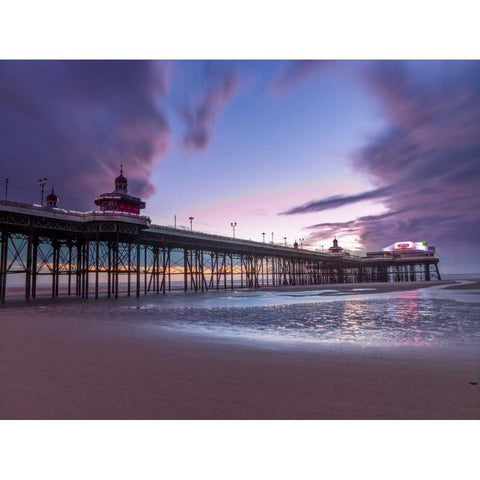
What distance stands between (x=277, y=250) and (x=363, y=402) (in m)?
77.1

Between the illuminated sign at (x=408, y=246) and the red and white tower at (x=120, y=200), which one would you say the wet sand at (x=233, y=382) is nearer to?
the red and white tower at (x=120, y=200)

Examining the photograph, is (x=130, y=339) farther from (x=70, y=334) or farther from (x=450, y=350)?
(x=450, y=350)

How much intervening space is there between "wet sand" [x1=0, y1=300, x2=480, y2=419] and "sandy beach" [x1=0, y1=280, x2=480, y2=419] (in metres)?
0.02

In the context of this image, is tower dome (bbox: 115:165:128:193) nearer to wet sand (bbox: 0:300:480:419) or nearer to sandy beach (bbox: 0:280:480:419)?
wet sand (bbox: 0:300:480:419)

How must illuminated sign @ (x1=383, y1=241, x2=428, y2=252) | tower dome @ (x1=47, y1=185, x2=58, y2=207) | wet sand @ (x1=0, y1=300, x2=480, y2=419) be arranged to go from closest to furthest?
wet sand @ (x1=0, y1=300, x2=480, y2=419) < tower dome @ (x1=47, y1=185, x2=58, y2=207) < illuminated sign @ (x1=383, y1=241, x2=428, y2=252)

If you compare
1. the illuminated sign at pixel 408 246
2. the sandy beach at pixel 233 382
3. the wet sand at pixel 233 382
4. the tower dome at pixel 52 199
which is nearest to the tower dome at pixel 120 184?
the tower dome at pixel 52 199

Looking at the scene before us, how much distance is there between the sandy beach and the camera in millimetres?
4660

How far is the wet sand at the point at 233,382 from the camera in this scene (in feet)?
15.3

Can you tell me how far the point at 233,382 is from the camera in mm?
5875

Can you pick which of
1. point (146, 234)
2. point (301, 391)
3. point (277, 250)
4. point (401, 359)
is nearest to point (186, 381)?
point (301, 391)

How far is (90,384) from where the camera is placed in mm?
5824

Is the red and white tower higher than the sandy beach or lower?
higher

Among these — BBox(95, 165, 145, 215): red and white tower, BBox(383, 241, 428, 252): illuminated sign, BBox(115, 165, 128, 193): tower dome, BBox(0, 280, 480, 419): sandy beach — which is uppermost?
BBox(115, 165, 128, 193): tower dome

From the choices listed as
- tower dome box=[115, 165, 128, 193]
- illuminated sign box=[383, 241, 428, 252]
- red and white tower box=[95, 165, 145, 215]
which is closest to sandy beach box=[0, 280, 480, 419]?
red and white tower box=[95, 165, 145, 215]
